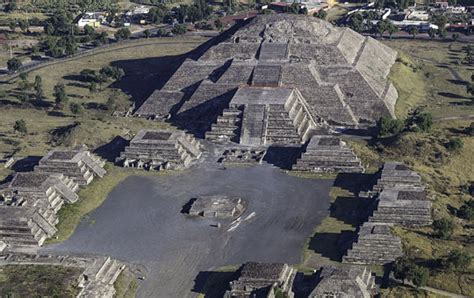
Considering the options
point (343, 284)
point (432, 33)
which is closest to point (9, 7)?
point (432, 33)

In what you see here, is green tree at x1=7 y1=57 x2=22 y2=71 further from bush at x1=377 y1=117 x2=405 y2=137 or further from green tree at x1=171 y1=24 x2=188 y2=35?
bush at x1=377 y1=117 x2=405 y2=137

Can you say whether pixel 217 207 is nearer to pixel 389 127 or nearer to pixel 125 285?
pixel 125 285

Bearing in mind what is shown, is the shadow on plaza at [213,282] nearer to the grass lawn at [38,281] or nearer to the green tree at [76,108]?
the grass lawn at [38,281]

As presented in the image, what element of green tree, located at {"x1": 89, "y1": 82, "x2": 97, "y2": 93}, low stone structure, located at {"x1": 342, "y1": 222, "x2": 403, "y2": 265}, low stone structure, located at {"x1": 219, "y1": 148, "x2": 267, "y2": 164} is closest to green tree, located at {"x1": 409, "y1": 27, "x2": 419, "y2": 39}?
green tree, located at {"x1": 89, "y1": 82, "x2": 97, "y2": 93}

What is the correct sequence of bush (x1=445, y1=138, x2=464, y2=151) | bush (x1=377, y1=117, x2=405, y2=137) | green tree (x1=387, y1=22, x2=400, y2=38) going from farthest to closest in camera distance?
green tree (x1=387, y1=22, x2=400, y2=38) < bush (x1=377, y1=117, x2=405, y2=137) < bush (x1=445, y1=138, x2=464, y2=151)

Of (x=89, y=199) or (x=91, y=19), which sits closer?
(x=89, y=199)

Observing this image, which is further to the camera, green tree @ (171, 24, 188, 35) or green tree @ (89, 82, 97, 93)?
green tree @ (171, 24, 188, 35)
